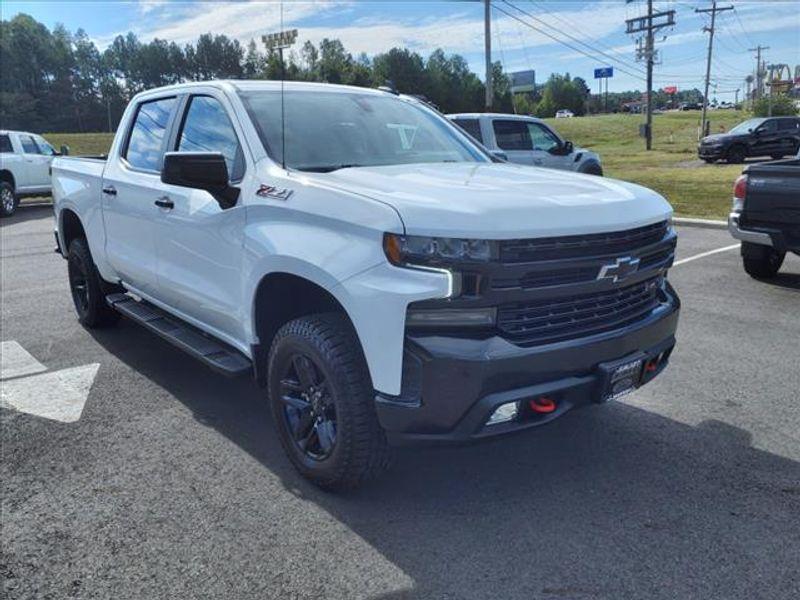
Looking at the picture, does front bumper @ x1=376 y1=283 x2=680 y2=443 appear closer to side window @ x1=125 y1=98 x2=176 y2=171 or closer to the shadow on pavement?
the shadow on pavement

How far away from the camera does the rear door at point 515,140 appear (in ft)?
44.0

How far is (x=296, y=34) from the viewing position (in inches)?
144

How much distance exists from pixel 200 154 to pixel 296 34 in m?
0.82

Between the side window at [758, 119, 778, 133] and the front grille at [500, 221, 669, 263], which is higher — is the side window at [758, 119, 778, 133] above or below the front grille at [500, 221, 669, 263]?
above

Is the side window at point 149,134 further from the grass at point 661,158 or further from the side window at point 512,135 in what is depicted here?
the grass at point 661,158

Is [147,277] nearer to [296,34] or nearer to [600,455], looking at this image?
[296,34]

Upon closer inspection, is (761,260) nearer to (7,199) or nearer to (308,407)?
(308,407)

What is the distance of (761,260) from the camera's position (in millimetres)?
7973

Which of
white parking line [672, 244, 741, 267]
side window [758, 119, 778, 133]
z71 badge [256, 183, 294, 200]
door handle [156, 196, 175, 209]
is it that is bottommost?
white parking line [672, 244, 741, 267]

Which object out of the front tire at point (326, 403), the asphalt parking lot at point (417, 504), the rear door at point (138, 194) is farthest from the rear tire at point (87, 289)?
the front tire at point (326, 403)

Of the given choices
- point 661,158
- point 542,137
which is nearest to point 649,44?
point 661,158

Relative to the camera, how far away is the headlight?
2730 millimetres

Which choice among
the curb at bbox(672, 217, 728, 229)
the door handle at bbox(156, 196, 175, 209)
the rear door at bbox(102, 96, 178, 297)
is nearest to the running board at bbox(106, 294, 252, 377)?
the rear door at bbox(102, 96, 178, 297)

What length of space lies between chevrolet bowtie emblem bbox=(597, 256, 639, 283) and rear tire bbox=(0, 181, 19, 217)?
1782cm
